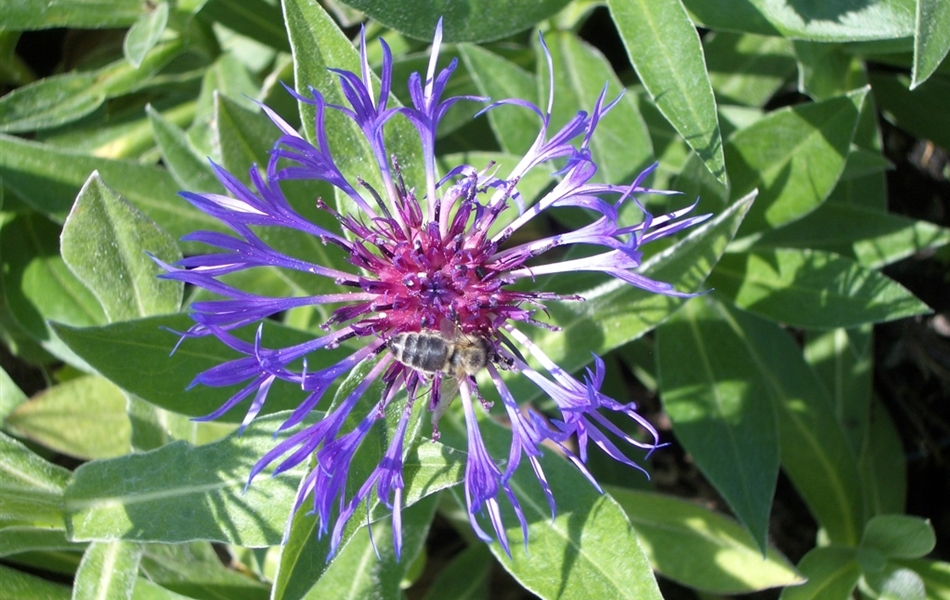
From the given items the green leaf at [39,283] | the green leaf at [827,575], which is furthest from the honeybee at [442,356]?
the green leaf at [39,283]

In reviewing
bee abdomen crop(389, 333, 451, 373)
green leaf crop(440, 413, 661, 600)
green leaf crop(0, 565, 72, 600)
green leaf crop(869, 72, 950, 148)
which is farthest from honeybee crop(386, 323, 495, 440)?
green leaf crop(869, 72, 950, 148)

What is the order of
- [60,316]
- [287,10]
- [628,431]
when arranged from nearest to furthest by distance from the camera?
[287,10] → [60,316] → [628,431]

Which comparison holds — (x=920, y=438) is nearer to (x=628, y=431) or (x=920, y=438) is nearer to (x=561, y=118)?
(x=628, y=431)

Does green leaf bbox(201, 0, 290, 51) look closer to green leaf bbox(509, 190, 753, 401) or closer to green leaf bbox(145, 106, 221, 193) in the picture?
green leaf bbox(145, 106, 221, 193)

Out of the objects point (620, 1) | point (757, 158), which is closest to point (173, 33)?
point (620, 1)

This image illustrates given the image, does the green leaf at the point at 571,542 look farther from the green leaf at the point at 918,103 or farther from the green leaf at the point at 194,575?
the green leaf at the point at 918,103
